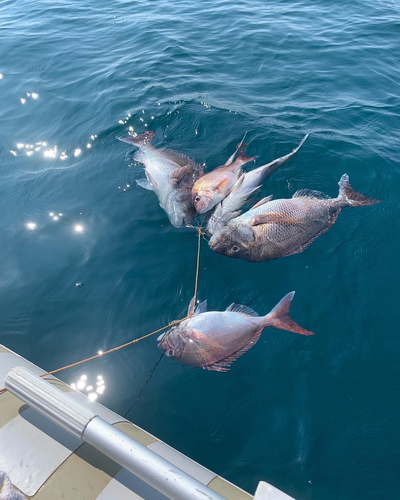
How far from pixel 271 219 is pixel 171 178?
2184mm

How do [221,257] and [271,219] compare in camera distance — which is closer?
[271,219]

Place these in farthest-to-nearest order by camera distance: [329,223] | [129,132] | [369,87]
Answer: [369,87], [129,132], [329,223]

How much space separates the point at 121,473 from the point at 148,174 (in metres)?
5.30

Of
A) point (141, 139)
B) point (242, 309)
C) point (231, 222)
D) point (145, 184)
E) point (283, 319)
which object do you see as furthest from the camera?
point (141, 139)

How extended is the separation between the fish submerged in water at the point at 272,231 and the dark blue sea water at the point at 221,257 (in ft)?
0.93

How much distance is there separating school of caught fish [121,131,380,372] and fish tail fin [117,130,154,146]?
0.36 m

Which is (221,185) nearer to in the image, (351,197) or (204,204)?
(204,204)

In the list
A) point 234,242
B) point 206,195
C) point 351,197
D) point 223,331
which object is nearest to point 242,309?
point 223,331

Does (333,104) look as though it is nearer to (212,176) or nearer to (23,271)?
(212,176)

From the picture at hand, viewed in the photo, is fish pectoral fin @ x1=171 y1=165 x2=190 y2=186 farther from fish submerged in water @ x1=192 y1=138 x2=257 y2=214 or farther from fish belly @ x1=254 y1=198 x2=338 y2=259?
fish belly @ x1=254 y1=198 x2=338 y2=259

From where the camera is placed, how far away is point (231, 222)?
5504 millimetres

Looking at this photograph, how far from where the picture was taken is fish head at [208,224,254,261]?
530cm

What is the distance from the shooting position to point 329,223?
5.75 metres

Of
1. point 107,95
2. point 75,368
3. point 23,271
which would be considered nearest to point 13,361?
point 75,368
